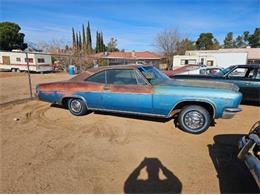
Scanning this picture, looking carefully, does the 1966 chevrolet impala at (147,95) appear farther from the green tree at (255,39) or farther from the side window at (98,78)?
the green tree at (255,39)

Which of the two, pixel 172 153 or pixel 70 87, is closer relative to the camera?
pixel 172 153

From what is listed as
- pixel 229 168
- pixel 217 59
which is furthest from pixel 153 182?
pixel 217 59

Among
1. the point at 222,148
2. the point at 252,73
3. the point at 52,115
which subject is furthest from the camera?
the point at 252,73

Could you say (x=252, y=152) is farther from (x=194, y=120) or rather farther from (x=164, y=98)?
(x=164, y=98)

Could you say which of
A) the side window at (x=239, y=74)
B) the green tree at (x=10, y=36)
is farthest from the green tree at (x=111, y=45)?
the side window at (x=239, y=74)

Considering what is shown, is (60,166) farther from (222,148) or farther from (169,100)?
(222,148)

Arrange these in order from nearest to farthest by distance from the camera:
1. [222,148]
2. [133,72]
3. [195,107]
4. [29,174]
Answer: [29,174]
[222,148]
[195,107]
[133,72]

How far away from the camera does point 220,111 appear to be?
378 cm

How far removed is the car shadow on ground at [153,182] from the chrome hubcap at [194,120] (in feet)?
5.02

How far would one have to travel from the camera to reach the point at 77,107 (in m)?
5.14

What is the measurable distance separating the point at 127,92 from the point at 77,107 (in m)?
1.72

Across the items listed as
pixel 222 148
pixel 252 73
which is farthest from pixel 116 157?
pixel 252 73

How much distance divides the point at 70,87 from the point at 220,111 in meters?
3.85

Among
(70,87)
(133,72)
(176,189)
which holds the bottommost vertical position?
(176,189)
